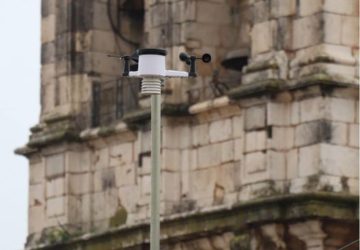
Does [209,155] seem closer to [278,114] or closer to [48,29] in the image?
[278,114]

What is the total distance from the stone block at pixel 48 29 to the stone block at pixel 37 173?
1608mm

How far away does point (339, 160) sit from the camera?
35406 millimetres

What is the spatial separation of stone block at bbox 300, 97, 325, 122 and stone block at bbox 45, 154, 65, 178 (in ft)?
16.8

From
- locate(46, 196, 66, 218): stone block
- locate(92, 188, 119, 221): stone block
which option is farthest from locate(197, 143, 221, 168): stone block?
locate(46, 196, 66, 218): stone block

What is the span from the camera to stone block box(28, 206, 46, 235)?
133 feet

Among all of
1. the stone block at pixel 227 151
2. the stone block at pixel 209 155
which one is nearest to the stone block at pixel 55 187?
the stone block at pixel 209 155

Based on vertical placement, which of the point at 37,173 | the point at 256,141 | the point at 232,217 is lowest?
the point at 232,217

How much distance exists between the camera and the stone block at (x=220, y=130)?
36.9 metres

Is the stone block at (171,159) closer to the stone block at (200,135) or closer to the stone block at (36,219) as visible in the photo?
the stone block at (200,135)

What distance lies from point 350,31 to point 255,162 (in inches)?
74.5

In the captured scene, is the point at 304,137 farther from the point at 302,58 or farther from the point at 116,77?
the point at 116,77

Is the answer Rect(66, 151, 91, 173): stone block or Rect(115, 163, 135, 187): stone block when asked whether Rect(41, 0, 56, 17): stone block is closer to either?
Rect(66, 151, 91, 173): stone block

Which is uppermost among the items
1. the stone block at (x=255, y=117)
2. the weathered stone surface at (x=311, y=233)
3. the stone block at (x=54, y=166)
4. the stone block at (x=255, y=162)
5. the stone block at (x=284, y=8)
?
the stone block at (x=284, y=8)

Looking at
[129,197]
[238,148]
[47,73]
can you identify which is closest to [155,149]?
[238,148]
